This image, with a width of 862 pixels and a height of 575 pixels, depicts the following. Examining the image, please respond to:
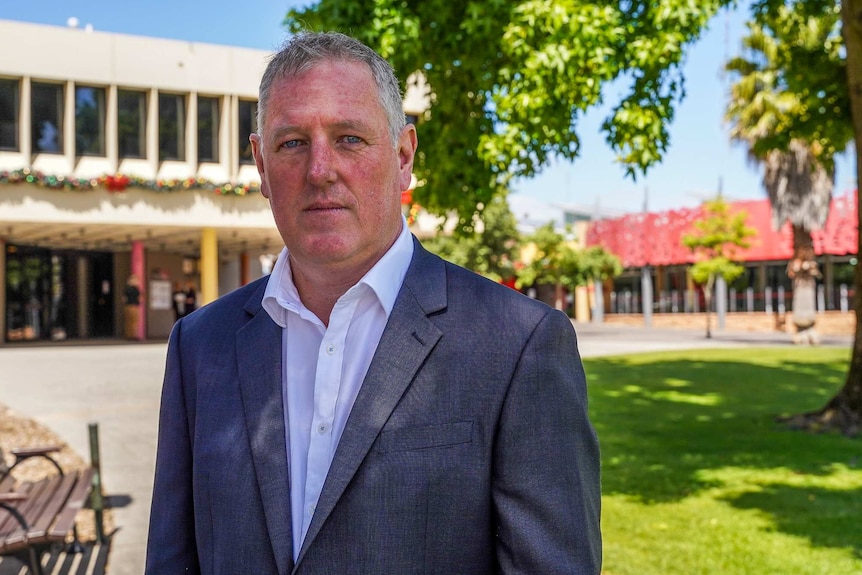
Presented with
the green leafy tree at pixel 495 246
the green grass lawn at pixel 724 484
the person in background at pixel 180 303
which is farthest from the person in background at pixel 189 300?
the green grass lawn at pixel 724 484

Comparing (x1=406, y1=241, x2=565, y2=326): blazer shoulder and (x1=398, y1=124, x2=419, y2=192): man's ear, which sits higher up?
(x1=398, y1=124, x2=419, y2=192): man's ear

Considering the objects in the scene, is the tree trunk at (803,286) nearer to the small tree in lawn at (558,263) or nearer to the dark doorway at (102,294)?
the small tree in lawn at (558,263)

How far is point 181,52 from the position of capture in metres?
26.5

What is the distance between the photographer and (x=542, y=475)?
1.64 meters

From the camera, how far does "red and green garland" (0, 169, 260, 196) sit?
23.4 meters

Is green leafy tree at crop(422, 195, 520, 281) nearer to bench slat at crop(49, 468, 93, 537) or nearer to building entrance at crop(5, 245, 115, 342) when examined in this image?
building entrance at crop(5, 245, 115, 342)

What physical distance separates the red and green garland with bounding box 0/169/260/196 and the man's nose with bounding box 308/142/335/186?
76.9ft

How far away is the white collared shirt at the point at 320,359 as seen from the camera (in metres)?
1.74

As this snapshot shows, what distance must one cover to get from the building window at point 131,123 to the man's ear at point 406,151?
84.6 ft

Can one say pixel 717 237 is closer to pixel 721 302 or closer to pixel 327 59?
pixel 721 302

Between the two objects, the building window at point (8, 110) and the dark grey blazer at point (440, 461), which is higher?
the building window at point (8, 110)

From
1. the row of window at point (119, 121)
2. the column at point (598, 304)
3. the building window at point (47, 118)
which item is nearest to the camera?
the row of window at point (119, 121)

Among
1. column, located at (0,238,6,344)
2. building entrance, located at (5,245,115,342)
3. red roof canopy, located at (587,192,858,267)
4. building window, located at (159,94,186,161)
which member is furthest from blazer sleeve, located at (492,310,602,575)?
red roof canopy, located at (587,192,858,267)

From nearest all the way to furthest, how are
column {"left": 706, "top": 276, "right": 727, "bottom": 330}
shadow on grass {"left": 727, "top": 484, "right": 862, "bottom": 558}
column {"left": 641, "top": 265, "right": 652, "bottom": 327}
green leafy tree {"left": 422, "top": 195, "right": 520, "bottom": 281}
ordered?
shadow on grass {"left": 727, "top": 484, "right": 862, "bottom": 558}, green leafy tree {"left": 422, "top": 195, "right": 520, "bottom": 281}, column {"left": 706, "top": 276, "right": 727, "bottom": 330}, column {"left": 641, "top": 265, "right": 652, "bottom": 327}
